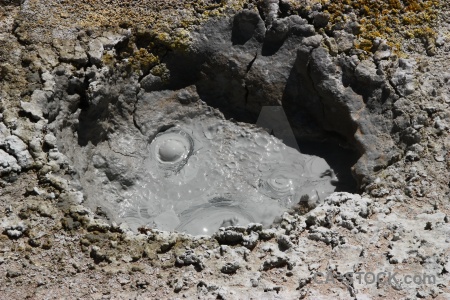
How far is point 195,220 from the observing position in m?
3.41

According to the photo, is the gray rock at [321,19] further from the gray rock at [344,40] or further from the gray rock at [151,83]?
the gray rock at [151,83]

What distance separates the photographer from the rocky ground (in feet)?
9.48

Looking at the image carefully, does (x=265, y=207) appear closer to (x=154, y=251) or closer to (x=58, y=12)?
(x=154, y=251)

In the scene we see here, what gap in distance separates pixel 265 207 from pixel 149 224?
21.9 inches

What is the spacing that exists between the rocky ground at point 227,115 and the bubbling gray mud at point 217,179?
102 mm

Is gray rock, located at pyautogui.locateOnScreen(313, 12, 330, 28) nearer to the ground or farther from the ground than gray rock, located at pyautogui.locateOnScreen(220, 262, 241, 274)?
farther from the ground

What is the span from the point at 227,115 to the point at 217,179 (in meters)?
0.41

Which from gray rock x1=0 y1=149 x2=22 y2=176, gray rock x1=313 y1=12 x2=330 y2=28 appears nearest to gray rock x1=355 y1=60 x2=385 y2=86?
gray rock x1=313 y1=12 x2=330 y2=28

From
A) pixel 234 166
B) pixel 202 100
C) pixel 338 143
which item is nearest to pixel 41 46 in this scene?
pixel 202 100

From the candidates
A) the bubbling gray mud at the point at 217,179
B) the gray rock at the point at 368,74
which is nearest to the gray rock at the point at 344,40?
the gray rock at the point at 368,74

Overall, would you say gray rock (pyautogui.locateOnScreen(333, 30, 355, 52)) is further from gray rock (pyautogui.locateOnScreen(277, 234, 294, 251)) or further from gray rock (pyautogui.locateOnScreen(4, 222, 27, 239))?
gray rock (pyautogui.locateOnScreen(4, 222, 27, 239))

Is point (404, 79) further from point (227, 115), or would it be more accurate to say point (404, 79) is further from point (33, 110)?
point (33, 110)

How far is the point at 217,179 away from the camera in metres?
3.60

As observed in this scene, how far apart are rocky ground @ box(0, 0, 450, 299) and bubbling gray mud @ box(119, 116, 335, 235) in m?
0.10
